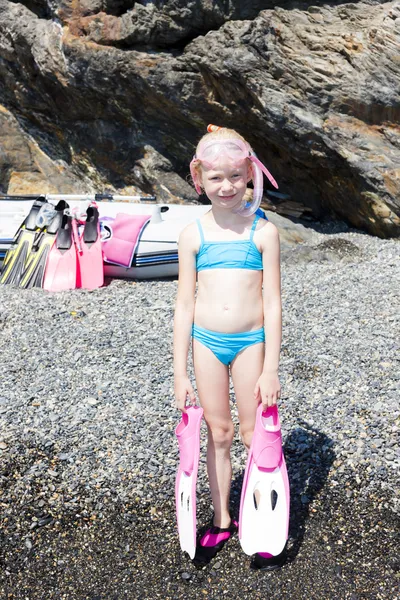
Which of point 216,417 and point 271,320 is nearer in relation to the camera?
point 271,320

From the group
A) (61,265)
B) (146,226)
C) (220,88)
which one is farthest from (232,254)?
(220,88)

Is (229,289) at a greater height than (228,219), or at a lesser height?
lesser

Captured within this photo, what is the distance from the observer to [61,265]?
7.09 metres

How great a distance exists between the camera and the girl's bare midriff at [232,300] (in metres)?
2.74

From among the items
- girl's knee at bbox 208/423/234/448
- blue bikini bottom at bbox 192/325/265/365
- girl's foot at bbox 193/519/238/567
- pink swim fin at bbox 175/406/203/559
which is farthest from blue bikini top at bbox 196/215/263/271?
girl's foot at bbox 193/519/238/567

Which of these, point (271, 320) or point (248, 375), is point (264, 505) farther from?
point (271, 320)

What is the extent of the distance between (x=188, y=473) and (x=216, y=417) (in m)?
0.30

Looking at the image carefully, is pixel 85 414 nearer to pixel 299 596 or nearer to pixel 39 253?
pixel 299 596

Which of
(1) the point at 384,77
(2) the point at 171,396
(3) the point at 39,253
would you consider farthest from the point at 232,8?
(2) the point at 171,396

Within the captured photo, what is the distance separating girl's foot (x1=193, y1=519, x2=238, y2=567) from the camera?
3055mm

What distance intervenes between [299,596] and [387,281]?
428cm

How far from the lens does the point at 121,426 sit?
404cm

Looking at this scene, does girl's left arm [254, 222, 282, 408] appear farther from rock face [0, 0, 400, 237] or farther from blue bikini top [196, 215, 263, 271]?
rock face [0, 0, 400, 237]

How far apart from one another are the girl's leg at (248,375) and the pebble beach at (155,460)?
835mm
